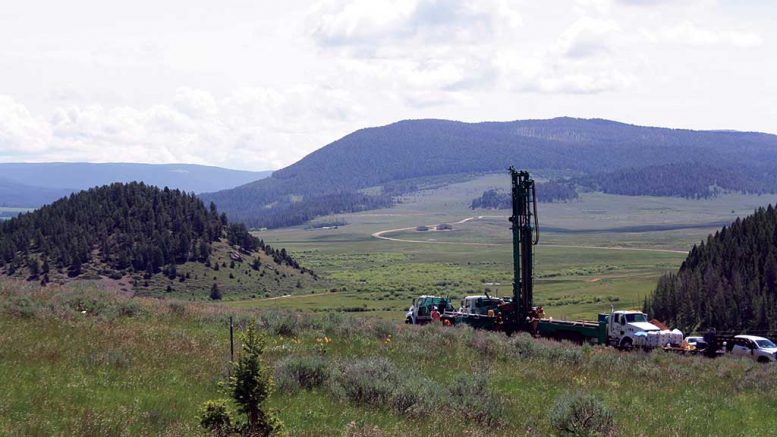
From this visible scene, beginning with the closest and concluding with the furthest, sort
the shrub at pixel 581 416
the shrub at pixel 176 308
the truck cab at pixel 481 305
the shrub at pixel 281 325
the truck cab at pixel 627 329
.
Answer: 1. the shrub at pixel 581 416
2. the shrub at pixel 281 325
3. the shrub at pixel 176 308
4. the truck cab at pixel 627 329
5. the truck cab at pixel 481 305

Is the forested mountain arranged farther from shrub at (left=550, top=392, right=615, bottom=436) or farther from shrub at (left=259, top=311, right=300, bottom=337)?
shrub at (left=550, top=392, right=615, bottom=436)

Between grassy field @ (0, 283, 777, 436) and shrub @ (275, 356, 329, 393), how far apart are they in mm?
31

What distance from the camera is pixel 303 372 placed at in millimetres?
15977

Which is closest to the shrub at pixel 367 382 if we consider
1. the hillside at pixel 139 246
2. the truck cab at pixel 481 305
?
the truck cab at pixel 481 305

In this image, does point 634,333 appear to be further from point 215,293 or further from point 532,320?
point 215,293

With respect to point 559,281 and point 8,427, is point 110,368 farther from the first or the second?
point 559,281

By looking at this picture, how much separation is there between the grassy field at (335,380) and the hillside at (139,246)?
249 ft

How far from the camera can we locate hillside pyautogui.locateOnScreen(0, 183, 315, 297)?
9712 centimetres

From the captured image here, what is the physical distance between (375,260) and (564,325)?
6255 inches

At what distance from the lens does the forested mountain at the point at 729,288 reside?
200 ft

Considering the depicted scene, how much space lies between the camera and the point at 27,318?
1938cm

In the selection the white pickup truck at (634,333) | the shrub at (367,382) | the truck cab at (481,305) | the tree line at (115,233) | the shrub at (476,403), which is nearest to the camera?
the shrub at (476,403)

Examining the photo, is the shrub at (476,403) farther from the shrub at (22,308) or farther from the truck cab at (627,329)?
the truck cab at (627,329)

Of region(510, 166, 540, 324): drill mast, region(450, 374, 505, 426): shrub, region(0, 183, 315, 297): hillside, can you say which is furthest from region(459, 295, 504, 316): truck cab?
region(0, 183, 315, 297): hillside
